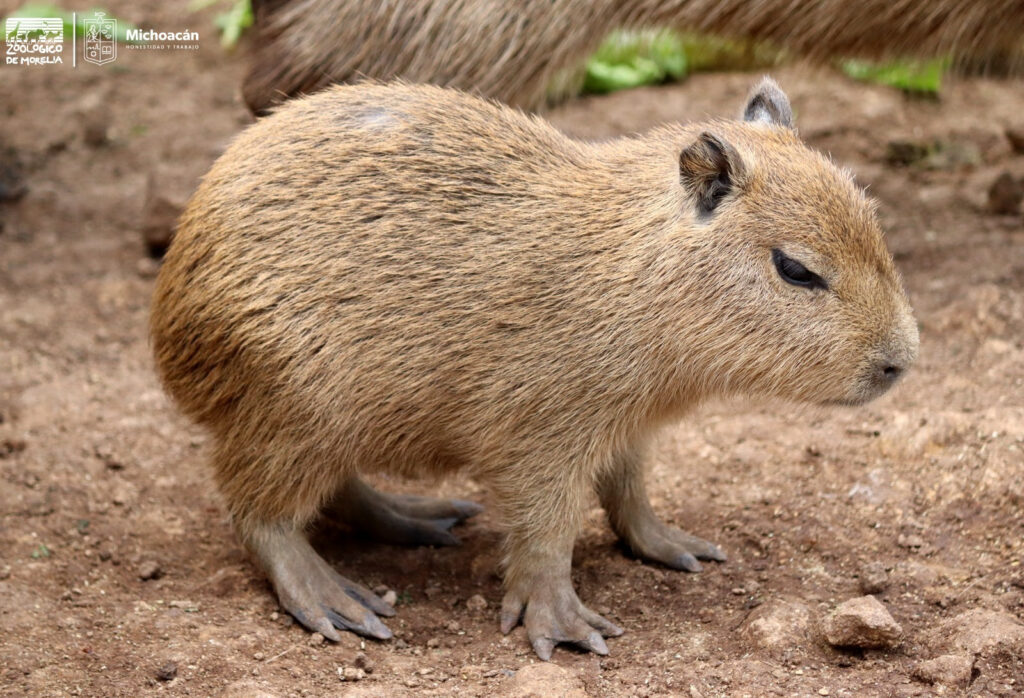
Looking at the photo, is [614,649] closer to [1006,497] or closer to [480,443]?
[480,443]

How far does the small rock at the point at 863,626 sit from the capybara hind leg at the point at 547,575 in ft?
2.56

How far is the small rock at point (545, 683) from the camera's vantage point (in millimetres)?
3891

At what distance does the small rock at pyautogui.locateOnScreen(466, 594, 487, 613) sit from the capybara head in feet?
4.27

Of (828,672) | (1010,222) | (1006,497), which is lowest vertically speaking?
(828,672)

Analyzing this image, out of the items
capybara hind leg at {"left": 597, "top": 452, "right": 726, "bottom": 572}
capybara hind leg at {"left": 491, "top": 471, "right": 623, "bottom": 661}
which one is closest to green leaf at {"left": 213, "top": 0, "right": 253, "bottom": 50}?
capybara hind leg at {"left": 597, "top": 452, "right": 726, "bottom": 572}

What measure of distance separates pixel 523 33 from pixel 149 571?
3219mm

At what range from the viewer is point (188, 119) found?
898 centimetres

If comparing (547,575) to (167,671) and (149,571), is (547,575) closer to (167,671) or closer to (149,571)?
(167,671)

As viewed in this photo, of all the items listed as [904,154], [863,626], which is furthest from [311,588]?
[904,154]

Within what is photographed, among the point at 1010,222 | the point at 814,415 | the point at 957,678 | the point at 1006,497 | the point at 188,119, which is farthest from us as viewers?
the point at 188,119

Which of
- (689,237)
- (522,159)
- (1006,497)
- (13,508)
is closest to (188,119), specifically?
(13,508)

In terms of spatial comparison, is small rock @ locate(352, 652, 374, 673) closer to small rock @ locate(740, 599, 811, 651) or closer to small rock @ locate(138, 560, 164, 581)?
small rock @ locate(138, 560, 164, 581)

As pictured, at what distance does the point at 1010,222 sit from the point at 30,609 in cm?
584

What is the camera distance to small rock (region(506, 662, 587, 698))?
12.8 ft
